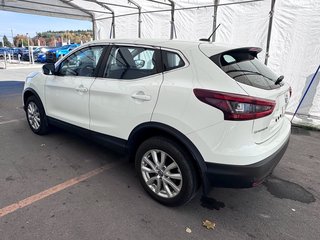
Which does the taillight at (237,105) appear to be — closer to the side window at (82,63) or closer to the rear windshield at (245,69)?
the rear windshield at (245,69)

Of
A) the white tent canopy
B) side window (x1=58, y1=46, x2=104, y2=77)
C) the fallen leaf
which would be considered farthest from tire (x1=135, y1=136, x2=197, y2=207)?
the white tent canopy

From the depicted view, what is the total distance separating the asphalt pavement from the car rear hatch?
85 centimetres

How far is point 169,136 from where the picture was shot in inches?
101

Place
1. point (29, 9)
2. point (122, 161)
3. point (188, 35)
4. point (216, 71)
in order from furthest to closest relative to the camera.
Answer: point (29, 9) → point (188, 35) → point (122, 161) → point (216, 71)

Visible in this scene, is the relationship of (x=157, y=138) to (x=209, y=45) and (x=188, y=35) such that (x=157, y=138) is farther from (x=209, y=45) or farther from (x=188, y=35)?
(x=188, y=35)

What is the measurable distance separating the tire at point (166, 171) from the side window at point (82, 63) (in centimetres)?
131

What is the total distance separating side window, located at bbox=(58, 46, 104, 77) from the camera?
334 cm

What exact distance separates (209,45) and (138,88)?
835 millimetres

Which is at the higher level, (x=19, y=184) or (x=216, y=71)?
(x=216, y=71)

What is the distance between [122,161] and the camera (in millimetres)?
3734

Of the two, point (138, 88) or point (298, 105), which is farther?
point (298, 105)

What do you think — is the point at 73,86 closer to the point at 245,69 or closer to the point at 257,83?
the point at 245,69

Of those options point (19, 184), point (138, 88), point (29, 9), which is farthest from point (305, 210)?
point (29, 9)

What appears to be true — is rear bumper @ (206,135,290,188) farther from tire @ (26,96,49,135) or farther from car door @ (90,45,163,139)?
tire @ (26,96,49,135)
